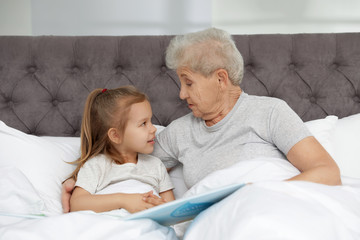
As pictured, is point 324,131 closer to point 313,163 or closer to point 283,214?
point 313,163

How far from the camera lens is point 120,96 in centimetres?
154

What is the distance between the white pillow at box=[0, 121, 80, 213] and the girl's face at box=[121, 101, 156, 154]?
26cm

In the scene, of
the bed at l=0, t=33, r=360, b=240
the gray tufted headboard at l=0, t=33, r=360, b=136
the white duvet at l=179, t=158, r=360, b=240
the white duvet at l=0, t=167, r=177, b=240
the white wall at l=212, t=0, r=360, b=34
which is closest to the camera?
the white duvet at l=179, t=158, r=360, b=240

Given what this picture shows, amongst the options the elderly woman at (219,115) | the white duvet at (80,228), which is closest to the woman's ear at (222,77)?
the elderly woman at (219,115)

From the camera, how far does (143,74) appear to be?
196 centimetres

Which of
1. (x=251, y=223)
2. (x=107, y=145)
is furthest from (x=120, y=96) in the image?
(x=251, y=223)

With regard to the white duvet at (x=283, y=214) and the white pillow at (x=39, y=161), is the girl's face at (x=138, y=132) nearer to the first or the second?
the white pillow at (x=39, y=161)

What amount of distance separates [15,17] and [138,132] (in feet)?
6.35

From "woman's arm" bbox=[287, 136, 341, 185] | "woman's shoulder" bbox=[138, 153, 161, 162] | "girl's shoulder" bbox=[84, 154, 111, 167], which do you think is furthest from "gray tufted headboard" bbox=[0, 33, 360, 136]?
"woman's arm" bbox=[287, 136, 341, 185]

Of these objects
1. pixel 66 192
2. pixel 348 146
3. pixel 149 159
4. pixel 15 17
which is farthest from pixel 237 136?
pixel 15 17

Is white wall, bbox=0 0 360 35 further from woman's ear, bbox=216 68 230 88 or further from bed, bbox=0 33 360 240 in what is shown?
woman's ear, bbox=216 68 230 88

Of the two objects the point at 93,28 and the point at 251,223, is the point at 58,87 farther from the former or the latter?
the point at 251,223

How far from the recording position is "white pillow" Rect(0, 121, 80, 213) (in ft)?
4.72

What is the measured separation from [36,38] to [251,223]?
5.18 ft
